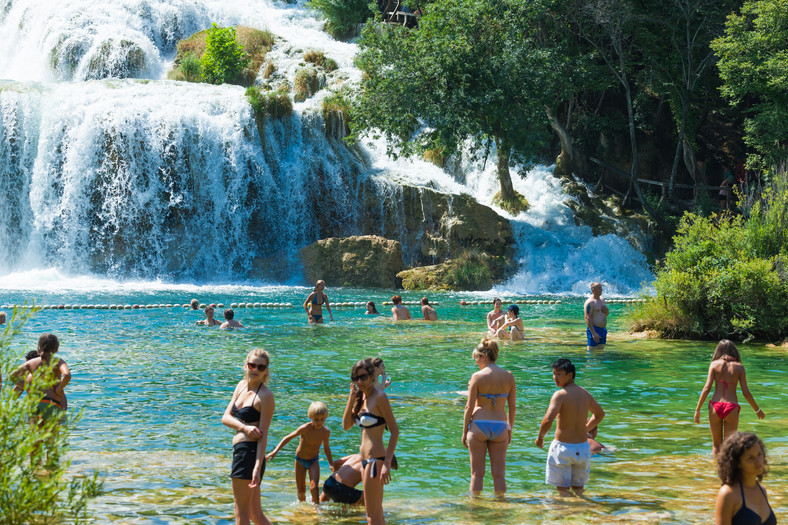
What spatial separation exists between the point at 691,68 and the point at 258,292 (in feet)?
71.2

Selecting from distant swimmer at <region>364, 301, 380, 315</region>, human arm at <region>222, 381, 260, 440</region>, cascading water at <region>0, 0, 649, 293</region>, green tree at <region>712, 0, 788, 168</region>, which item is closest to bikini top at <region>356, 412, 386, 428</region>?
human arm at <region>222, 381, 260, 440</region>

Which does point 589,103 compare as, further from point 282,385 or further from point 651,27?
point 282,385

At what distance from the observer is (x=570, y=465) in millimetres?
7664

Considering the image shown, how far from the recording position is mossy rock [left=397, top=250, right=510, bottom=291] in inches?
1294

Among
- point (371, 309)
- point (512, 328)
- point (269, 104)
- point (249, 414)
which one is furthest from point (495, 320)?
point (269, 104)

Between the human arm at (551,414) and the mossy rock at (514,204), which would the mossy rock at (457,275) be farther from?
the human arm at (551,414)

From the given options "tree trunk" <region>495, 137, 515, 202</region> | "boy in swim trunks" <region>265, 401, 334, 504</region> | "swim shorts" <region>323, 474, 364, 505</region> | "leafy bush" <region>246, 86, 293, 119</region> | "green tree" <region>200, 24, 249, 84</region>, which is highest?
"green tree" <region>200, 24, 249, 84</region>

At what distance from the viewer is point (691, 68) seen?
36875 millimetres

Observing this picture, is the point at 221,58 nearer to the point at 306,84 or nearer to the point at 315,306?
the point at 306,84

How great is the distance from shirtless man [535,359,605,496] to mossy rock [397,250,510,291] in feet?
81.9

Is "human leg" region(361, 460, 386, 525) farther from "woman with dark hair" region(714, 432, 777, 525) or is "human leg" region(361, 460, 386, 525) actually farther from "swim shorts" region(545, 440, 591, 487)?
"woman with dark hair" region(714, 432, 777, 525)

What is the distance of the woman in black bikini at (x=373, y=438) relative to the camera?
657 cm

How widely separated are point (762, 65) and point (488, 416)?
29.1 meters

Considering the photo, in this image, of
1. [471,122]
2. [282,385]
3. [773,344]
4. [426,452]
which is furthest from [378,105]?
[426,452]
